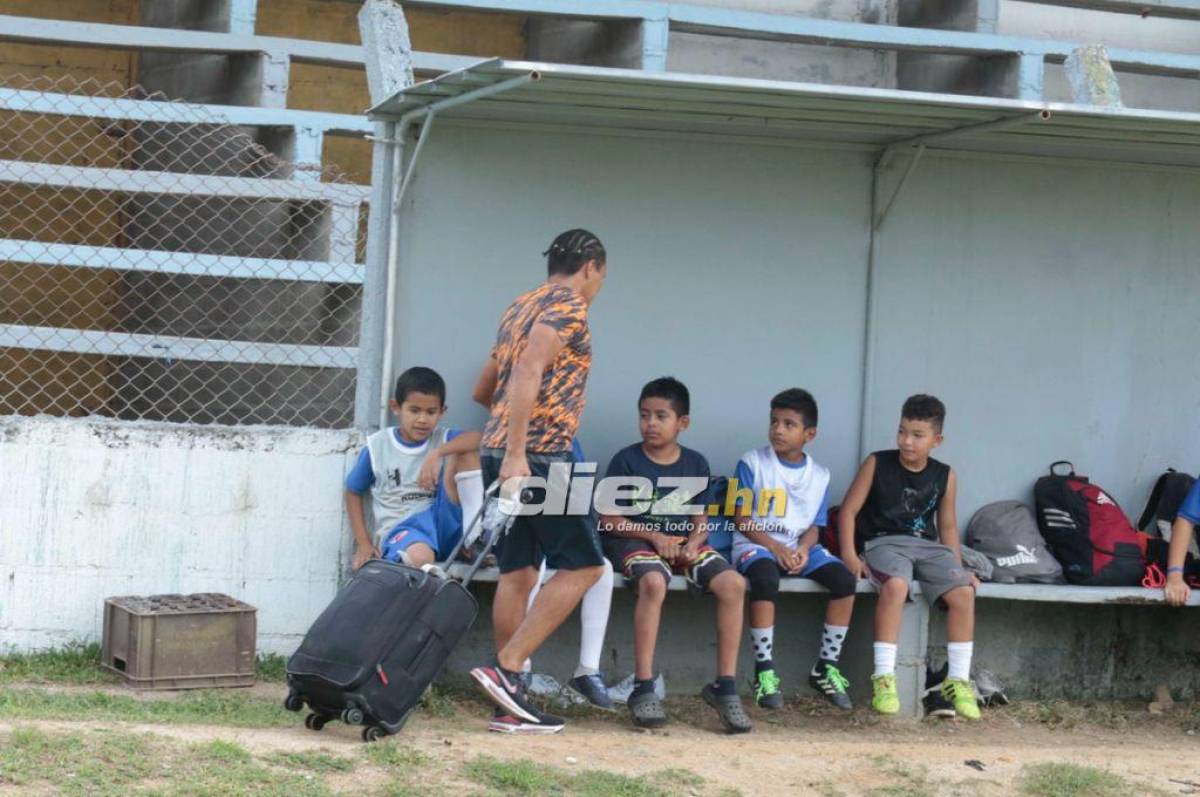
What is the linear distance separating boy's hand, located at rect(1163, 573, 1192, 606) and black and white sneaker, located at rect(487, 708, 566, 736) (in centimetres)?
280

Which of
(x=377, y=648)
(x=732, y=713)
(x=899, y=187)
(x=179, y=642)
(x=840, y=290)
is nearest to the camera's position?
(x=377, y=648)

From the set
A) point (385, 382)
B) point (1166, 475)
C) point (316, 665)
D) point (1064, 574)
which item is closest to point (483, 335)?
point (385, 382)

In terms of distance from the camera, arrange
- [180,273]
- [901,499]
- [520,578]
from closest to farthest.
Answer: [520,578], [180,273], [901,499]

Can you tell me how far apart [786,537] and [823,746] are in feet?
3.21

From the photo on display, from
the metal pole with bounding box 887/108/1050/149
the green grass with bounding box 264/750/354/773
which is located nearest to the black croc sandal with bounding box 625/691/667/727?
the green grass with bounding box 264/750/354/773

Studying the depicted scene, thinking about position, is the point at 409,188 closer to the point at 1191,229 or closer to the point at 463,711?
the point at 463,711

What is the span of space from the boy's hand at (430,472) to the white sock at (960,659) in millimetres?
2279

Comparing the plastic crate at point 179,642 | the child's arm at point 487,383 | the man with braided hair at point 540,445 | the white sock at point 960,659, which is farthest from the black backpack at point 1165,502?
the plastic crate at point 179,642

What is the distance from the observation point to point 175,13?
31.6ft

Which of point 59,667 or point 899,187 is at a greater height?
point 899,187

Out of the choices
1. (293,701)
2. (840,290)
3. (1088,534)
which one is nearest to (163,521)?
(293,701)

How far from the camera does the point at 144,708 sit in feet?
19.4

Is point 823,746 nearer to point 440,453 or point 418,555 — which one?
point 418,555

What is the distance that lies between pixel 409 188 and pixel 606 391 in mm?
1225
